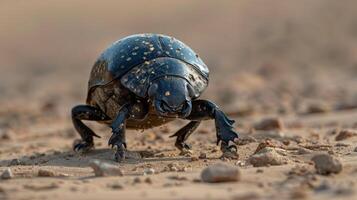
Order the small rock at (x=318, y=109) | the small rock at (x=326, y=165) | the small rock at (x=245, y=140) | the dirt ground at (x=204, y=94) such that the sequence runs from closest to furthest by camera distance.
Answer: the dirt ground at (x=204, y=94), the small rock at (x=326, y=165), the small rock at (x=245, y=140), the small rock at (x=318, y=109)

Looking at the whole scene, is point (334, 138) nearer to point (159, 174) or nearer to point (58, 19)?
point (159, 174)

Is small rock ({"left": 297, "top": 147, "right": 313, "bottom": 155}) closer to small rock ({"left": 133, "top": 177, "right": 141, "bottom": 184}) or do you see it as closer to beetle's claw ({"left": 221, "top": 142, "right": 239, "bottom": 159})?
beetle's claw ({"left": 221, "top": 142, "right": 239, "bottom": 159})

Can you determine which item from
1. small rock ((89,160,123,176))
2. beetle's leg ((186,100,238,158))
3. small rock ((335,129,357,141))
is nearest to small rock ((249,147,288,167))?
beetle's leg ((186,100,238,158))

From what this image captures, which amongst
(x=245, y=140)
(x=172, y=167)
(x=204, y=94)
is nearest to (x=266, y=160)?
(x=172, y=167)

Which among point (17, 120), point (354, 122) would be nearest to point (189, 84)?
point (354, 122)

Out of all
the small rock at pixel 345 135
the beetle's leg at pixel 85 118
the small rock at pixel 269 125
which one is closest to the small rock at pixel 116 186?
the beetle's leg at pixel 85 118

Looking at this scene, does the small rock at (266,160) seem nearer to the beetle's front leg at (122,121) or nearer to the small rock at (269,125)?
the beetle's front leg at (122,121)

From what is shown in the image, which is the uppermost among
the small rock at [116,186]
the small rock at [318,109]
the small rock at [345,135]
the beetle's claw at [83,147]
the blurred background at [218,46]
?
the blurred background at [218,46]
